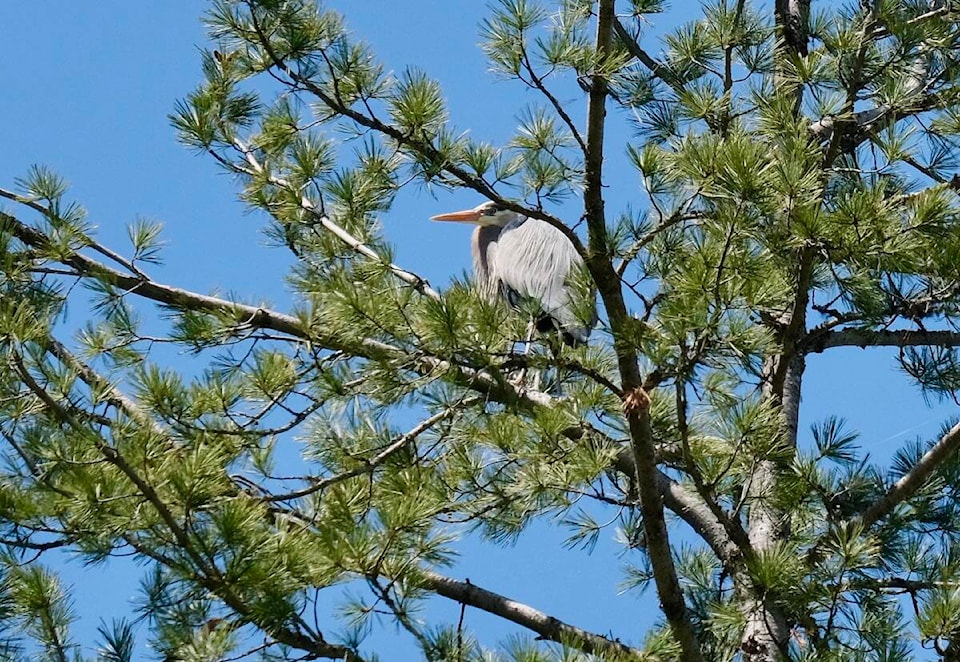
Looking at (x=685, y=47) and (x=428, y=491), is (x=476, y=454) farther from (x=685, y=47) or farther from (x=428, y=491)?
(x=685, y=47)

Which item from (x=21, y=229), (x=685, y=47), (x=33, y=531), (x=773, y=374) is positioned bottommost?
(x=33, y=531)

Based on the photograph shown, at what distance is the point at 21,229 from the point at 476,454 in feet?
3.16

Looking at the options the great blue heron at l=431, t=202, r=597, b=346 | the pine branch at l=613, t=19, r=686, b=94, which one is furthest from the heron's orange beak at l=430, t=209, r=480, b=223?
the pine branch at l=613, t=19, r=686, b=94

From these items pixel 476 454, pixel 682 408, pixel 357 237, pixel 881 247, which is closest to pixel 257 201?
pixel 357 237

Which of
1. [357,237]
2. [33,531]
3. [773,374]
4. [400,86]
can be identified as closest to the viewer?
[33,531]

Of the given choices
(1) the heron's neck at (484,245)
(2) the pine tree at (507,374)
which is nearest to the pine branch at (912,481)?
(2) the pine tree at (507,374)

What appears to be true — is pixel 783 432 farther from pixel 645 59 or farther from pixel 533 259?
pixel 533 259

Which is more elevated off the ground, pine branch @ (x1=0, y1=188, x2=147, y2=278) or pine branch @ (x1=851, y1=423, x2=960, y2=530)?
pine branch @ (x1=0, y1=188, x2=147, y2=278)

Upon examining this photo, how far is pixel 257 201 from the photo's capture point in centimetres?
260

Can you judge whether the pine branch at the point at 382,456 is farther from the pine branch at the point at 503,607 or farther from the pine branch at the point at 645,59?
the pine branch at the point at 645,59

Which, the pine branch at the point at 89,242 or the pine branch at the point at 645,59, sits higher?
the pine branch at the point at 645,59

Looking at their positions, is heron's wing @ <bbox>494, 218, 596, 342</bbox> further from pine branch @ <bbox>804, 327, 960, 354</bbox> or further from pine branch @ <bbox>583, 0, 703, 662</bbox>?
pine branch @ <bbox>583, 0, 703, 662</bbox>

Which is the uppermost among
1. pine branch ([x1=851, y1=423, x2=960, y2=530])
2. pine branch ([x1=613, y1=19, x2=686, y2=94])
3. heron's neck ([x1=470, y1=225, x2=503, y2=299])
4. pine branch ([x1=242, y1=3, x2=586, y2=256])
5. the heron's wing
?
heron's neck ([x1=470, y1=225, x2=503, y2=299])

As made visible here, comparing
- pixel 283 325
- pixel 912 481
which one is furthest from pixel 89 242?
pixel 912 481
